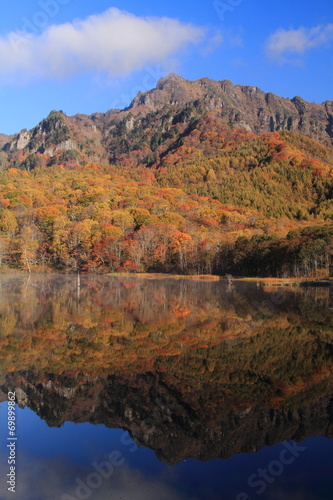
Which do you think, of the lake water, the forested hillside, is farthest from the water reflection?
the forested hillside

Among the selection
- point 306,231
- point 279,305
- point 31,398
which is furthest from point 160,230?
point 31,398

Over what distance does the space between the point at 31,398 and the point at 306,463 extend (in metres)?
6.58

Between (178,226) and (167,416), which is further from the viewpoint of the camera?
(178,226)

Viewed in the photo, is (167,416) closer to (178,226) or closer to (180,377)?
(180,377)

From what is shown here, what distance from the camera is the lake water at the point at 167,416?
6.79 meters

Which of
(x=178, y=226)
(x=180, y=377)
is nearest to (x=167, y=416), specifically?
(x=180, y=377)

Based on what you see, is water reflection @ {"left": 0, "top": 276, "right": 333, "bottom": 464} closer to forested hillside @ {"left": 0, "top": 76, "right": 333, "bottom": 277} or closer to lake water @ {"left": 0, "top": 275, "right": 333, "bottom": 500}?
lake water @ {"left": 0, "top": 275, "right": 333, "bottom": 500}

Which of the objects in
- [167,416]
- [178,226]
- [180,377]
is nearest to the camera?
[167,416]

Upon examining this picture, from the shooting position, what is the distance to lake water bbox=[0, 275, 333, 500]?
6.79 meters

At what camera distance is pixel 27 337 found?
17031 millimetres

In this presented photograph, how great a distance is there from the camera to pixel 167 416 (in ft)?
29.8

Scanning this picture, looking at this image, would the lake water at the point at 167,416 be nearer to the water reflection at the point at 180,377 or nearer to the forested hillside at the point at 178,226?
the water reflection at the point at 180,377

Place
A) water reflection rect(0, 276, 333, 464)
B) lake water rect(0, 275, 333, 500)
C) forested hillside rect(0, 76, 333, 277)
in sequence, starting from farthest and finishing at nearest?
1. forested hillside rect(0, 76, 333, 277)
2. water reflection rect(0, 276, 333, 464)
3. lake water rect(0, 275, 333, 500)

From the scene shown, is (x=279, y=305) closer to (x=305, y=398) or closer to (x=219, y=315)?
(x=219, y=315)
